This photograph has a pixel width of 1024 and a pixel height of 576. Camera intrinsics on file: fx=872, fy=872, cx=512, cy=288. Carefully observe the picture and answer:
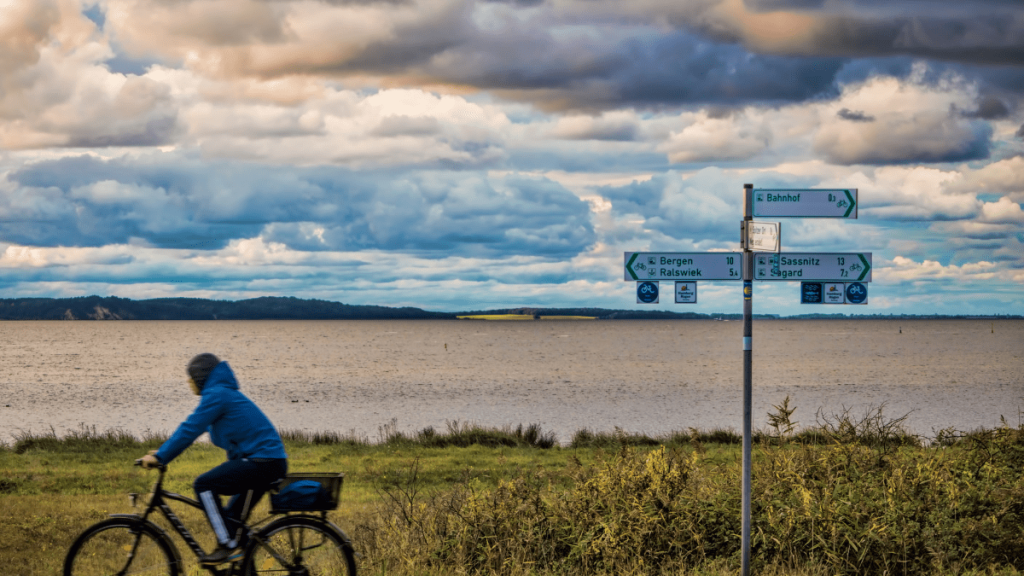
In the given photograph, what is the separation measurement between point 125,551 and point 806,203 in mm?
6322

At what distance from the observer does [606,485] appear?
8664mm

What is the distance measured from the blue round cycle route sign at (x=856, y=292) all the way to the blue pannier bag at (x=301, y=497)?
15.3ft

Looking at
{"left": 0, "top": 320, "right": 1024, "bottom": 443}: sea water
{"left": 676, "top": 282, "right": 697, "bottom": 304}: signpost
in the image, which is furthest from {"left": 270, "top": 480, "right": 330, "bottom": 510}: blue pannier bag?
{"left": 0, "top": 320, "right": 1024, "bottom": 443}: sea water

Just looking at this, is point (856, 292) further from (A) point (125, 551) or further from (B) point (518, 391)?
(B) point (518, 391)

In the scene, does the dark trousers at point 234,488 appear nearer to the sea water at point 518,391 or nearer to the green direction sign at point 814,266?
the green direction sign at point 814,266

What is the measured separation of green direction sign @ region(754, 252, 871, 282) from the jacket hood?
4.43m

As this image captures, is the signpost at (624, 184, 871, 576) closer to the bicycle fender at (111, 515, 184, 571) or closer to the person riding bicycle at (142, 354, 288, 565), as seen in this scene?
the person riding bicycle at (142, 354, 288, 565)

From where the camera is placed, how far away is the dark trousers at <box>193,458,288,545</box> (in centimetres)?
651

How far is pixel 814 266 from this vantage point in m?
7.57

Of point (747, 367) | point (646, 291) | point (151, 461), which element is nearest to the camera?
point (151, 461)

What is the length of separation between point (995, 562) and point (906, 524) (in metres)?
0.83

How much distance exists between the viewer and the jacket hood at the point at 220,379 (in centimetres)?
657

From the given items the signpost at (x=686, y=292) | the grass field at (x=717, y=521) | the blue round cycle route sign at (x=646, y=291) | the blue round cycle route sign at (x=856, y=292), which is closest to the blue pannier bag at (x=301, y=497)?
the grass field at (x=717, y=521)

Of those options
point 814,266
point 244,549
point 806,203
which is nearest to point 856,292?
point 814,266
